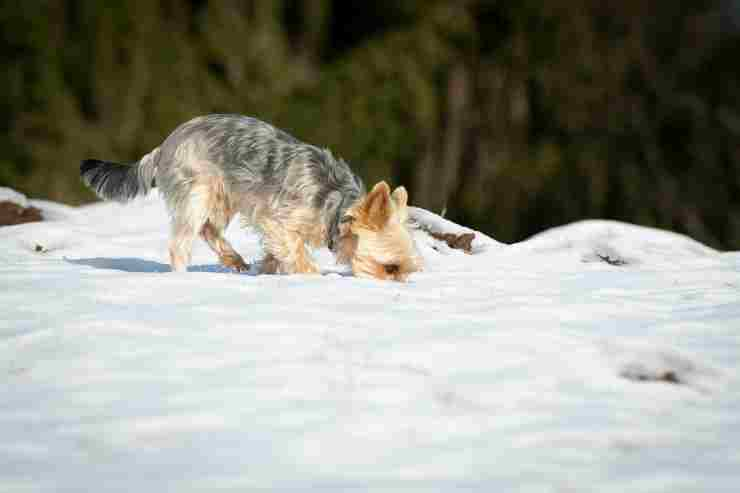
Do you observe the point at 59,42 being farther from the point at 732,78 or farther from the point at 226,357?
the point at 226,357

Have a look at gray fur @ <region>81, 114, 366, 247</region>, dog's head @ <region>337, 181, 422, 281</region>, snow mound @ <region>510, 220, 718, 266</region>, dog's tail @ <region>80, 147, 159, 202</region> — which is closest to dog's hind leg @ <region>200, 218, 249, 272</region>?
gray fur @ <region>81, 114, 366, 247</region>

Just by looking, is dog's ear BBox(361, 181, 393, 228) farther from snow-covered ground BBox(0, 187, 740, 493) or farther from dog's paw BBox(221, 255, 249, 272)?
dog's paw BBox(221, 255, 249, 272)

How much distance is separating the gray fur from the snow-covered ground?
3.72 feet

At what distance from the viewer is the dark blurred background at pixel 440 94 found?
1555 centimetres

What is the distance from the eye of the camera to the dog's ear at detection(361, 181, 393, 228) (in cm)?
614

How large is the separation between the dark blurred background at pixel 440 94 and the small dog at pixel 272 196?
8134 mm

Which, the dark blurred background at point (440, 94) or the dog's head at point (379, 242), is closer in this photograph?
the dog's head at point (379, 242)

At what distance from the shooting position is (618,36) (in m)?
16.5

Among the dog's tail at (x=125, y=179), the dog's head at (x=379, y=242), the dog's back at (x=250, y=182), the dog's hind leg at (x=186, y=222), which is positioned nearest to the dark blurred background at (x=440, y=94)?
the dog's tail at (x=125, y=179)

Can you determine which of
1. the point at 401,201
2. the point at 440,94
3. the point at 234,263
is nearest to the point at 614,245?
the point at 401,201

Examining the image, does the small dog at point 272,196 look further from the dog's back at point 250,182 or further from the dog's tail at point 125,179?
the dog's tail at point 125,179

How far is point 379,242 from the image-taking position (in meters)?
6.28

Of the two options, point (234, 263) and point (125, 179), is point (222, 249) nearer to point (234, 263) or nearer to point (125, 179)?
point (234, 263)

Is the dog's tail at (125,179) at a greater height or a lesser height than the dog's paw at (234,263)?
greater
